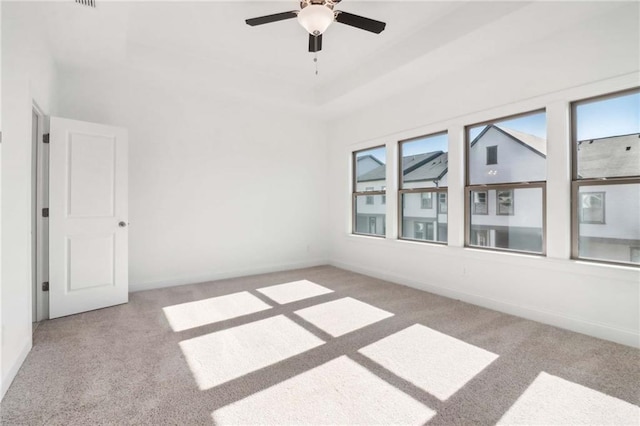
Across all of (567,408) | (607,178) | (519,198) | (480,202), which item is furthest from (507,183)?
(567,408)

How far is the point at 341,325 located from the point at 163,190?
3111 millimetres

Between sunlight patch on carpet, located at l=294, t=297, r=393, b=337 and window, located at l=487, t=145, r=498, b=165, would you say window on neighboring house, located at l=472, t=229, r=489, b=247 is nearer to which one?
window, located at l=487, t=145, r=498, b=165

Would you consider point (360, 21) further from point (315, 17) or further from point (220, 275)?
point (220, 275)

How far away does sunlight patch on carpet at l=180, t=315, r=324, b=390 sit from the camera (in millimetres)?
2172

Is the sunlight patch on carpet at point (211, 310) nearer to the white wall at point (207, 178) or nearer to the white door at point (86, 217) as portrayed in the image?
the white door at point (86, 217)

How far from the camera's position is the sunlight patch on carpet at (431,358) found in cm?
204

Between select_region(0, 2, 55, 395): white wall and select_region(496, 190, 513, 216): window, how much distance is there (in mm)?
4421

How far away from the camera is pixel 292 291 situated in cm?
414

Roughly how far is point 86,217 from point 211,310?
1743 mm

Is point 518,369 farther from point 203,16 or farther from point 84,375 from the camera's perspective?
point 203,16

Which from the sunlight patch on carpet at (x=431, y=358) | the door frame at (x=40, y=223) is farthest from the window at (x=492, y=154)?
the door frame at (x=40, y=223)

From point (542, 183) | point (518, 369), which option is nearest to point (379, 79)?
point (542, 183)

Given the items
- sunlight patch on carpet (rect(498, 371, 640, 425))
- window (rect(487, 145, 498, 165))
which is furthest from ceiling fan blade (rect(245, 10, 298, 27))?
sunlight patch on carpet (rect(498, 371, 640, 425))

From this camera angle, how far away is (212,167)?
4715mm
